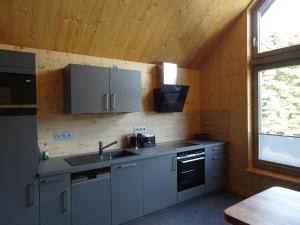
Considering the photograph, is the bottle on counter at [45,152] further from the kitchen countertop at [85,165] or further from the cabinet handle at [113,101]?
the cabinet handle at [113,101]

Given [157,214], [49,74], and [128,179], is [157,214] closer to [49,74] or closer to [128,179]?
[128,179]

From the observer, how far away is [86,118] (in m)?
3.07

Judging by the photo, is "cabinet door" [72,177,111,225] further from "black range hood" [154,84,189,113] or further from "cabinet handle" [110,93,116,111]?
"black range hood" [154,84,189,113]

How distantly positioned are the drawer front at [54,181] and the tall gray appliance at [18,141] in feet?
0.21

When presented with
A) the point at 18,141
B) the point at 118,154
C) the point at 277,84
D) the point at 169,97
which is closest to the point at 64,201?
the point at 18,141

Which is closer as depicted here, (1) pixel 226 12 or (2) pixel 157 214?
(2) pixel 157 214

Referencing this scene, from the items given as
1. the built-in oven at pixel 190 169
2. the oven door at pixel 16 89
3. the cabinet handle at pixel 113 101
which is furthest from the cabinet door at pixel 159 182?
the oven door at pixel 16 89

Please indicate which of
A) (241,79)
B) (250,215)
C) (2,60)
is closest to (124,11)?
(2,60)

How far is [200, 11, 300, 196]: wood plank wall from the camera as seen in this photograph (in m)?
3.54

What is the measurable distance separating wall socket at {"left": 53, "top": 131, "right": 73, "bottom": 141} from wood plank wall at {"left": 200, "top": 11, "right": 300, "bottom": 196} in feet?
8.10

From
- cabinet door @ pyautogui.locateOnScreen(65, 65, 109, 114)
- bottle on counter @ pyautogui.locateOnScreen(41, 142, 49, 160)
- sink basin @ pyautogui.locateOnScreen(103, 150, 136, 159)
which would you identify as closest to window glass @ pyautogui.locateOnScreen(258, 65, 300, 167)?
sink basin @ pyautogui.locateOnScreen(103, 150, 136, 159)

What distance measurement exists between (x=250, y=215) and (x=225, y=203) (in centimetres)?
223

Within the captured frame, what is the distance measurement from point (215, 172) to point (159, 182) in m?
1.16

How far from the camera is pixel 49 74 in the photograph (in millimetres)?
2801
